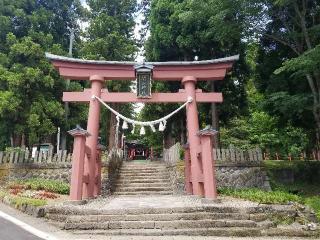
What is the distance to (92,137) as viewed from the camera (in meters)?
11.1

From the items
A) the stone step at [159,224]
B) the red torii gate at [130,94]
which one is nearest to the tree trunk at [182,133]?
the red torii gate at [130,94]

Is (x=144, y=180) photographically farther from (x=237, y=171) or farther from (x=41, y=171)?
(x=41, y=171)

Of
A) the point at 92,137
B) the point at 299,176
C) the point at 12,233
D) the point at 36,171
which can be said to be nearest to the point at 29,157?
the point at 36,171

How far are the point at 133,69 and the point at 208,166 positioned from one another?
4.71 metres

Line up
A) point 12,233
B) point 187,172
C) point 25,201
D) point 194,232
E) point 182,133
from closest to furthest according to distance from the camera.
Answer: point 12,233 < point 194,232 < point 25,201 < point 187,172 < point 182,133

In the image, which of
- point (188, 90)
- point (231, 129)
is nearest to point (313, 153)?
point (231, 129)

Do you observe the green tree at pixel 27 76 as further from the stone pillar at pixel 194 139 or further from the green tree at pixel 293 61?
the green tree at pixel 293 61

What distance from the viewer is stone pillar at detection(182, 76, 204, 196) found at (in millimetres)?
10846

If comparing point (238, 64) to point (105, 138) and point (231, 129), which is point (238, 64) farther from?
point (105, 138)

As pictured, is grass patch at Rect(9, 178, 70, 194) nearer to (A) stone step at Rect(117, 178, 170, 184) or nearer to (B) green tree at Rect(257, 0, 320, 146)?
(A) stone step at Rect(117, 178, 170, 184)

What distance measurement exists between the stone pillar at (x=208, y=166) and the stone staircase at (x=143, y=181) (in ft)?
13.9

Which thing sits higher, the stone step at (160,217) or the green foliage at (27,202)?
the green foliage at (27,202)

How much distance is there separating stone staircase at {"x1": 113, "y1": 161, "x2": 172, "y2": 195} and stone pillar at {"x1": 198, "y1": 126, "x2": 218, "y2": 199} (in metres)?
4.25

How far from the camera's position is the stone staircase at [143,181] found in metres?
13.4
